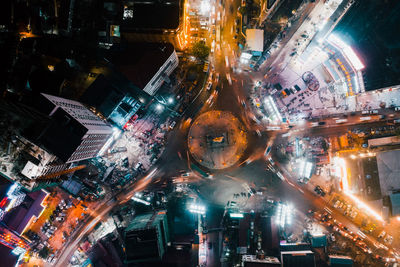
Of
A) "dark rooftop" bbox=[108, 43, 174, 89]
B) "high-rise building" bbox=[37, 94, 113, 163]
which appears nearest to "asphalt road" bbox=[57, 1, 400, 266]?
"dark rooftop" bbox=[108, 43, 174, 89]

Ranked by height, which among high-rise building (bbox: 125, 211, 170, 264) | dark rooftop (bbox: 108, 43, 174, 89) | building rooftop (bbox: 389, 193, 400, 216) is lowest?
high-rise building (bbox: 125, 211, 170, 264)

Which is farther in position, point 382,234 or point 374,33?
point 374,33

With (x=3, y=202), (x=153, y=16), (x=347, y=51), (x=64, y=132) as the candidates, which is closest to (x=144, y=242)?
(x=64, y=132)

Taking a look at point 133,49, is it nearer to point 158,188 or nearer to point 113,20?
point 113,20

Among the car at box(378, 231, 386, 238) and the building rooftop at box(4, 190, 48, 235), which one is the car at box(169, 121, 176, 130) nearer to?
the building rooftop at box(4, 190, 48, 235)

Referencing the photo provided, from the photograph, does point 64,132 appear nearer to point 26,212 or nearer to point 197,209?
point 26,212

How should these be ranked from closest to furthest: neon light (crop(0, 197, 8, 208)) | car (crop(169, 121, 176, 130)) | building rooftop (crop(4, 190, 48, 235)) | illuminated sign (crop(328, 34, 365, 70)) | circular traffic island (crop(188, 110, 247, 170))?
neon light (crop(0, 197, 8, 208))
illuminated sign (crop(328, 34, 365, 70))
building rooftop (crop(4, 190, 48, 235))
circular traffic island (crop(188, 110, 247, 170))
car (crop(169, 121, 176, 130))

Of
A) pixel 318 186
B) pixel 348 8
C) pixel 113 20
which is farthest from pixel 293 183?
pixel 113 20
